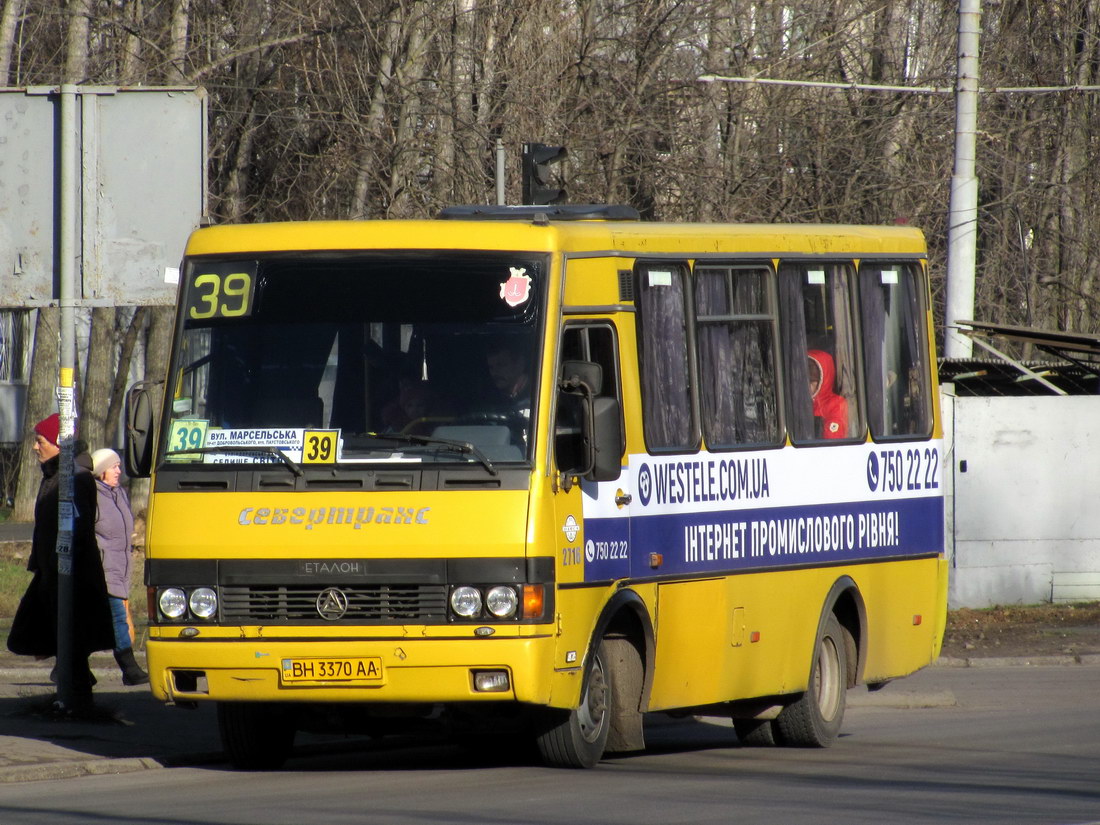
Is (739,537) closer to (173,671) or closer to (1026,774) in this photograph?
(1026,774)

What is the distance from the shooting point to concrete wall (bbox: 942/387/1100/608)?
20.3 metres

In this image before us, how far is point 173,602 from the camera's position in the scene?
31.9ft

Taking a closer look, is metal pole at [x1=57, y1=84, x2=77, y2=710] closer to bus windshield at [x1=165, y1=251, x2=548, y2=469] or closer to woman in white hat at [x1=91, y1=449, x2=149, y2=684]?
woman in white hat at [x1=91, y1=449, x2=149, y2=684]

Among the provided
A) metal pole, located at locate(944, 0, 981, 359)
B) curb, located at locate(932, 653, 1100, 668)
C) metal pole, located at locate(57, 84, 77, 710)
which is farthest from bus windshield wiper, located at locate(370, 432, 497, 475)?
metal pole, located at locate(944, 0, 981, 359)

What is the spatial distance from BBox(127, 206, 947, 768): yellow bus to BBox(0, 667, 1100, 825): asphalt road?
350 millimetres

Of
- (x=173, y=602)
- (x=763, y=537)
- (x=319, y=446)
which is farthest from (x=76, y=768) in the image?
(x=763, y=537)

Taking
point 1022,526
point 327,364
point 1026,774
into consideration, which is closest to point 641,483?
point 327,364

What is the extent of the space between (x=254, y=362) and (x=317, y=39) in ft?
49.5

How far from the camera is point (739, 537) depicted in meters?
11.3

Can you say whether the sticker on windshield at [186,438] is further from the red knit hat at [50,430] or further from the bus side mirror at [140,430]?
the red knit hat at [50,430]

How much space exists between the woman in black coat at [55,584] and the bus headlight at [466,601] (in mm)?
3417

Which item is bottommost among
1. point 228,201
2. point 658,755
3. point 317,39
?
point 658,755

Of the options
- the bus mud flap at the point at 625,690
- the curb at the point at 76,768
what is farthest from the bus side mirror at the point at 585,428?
the curb at the point at 76,768

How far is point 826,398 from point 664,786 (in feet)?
10.8
